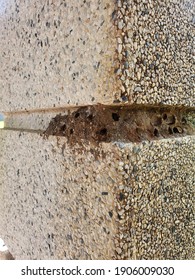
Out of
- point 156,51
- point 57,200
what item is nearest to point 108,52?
point 156,51

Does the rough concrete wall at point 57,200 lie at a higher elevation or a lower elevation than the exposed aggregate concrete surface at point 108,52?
lower

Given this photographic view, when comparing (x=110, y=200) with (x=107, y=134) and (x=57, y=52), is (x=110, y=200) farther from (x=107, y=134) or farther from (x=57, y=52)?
(x=57, y=52)

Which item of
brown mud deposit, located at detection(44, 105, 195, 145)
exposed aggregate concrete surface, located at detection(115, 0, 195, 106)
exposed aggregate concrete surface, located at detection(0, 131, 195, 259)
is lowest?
exposed aggregate concrete surface, located at detection(0, 131, 195, 259)

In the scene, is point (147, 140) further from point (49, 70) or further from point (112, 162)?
point (49, 70)

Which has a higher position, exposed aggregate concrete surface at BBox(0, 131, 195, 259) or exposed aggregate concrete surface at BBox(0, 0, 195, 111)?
exposed aggregate concrete surface at BBox(0, 0, 195, 111)

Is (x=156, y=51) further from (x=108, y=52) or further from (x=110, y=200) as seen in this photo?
(x=110, y=200)

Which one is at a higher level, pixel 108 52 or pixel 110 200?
pixel 108 52
